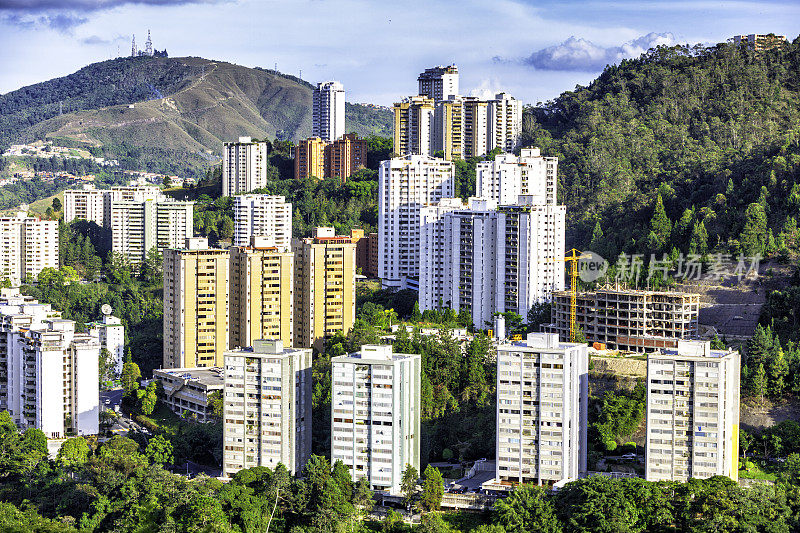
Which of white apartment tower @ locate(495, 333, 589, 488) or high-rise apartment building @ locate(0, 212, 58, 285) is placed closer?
white apartment tower @ locate(495, 333, 589, 488)

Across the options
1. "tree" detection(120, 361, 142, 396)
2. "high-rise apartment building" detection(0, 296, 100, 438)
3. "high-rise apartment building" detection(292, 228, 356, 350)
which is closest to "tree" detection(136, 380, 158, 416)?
"tree" detection(120, 361, 142, 396)

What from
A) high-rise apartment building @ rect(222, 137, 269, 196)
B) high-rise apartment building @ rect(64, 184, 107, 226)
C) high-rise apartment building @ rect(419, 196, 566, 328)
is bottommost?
high-rise apartment building @ rect(419, 196, 566, 328)

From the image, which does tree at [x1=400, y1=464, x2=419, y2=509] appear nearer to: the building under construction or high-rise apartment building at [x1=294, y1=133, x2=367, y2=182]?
the building under construction

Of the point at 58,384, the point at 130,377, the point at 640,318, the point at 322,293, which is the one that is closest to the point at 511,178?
the point at 322,293

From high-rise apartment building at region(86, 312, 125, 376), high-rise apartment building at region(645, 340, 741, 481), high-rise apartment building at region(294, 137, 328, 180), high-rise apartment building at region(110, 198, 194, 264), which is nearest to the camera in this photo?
high-rise apartment building at region(645, 340, 741, 481)

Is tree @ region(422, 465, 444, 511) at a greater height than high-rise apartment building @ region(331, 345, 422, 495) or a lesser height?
lesser

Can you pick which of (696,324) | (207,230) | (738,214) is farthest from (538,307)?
(207,230)

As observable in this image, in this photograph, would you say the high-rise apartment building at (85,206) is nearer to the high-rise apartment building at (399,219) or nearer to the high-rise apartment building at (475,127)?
the high-rise apartment building at (475,127)
